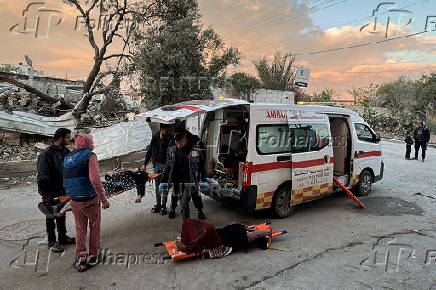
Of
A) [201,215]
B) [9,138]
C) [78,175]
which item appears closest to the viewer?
[78,175]

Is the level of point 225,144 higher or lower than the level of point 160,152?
higher

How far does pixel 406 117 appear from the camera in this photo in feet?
83.4

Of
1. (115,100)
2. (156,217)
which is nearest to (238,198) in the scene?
(156,217)

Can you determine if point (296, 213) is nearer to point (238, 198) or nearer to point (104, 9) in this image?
point (238, 198)

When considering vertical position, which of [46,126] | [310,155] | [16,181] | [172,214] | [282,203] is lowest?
[16,181]

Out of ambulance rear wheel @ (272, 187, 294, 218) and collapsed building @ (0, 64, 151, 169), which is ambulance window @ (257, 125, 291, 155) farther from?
collapsed building @ (0, 64, 151, 169)

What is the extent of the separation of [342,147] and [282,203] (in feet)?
8.13

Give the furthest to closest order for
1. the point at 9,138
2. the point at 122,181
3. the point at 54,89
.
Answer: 1. the point at 54,89
2. the point at 9,138
3. the point at 122,181

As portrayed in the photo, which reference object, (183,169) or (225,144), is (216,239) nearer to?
(183,169)

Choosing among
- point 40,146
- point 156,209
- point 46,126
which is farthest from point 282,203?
point 46,126

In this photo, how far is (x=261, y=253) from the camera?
14.7ft

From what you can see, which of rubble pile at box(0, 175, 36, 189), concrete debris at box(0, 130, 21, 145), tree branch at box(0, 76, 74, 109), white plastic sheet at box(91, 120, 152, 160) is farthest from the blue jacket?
tree branch at box(0, 76, 74, 109)

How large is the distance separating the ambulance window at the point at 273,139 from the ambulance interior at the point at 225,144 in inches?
21.0

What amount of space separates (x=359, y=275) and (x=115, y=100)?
17.1 metres
